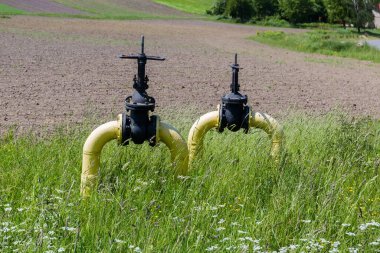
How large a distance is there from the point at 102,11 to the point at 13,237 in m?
49.8

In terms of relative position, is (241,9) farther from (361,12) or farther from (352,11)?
(361,12)

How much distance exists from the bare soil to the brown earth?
17.8 meters

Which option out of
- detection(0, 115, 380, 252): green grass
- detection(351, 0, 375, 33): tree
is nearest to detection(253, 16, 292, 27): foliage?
detection(351, 0, 375, 33): tree

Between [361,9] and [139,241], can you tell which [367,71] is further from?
[361,9]

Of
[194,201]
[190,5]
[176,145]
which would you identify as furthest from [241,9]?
[194,201]

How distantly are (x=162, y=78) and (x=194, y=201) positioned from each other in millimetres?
12064

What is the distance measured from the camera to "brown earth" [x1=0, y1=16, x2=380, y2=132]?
10984mm

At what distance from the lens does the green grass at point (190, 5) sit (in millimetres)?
63875

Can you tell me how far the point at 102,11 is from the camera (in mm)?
51750

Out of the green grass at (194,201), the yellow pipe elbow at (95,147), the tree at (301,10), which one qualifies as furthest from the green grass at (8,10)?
the yellow pipe elbow at (95,147)

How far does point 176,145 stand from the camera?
474cm

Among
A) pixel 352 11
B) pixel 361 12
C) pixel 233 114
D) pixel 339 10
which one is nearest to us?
pixel 233 114

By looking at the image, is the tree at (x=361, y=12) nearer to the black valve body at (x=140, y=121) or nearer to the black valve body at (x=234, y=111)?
the black valve body at (x=234, y=111)

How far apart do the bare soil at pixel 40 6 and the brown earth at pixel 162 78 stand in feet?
58.5
